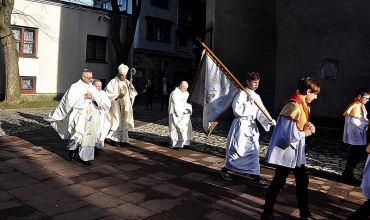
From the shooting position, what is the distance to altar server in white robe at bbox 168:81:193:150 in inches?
333

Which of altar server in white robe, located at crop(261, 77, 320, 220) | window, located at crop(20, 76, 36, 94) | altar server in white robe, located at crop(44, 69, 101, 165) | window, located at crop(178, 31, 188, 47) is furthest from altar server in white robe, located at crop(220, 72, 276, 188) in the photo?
window, located at crop(178, 31, 188, 47)

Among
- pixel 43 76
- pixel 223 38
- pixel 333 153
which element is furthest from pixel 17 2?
pixel 333 153

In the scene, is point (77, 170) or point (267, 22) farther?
point (267, 22)

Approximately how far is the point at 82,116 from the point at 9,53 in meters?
12.6

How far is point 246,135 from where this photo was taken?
562 centimetres

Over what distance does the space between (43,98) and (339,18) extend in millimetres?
17189

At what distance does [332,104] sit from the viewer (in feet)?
34.4

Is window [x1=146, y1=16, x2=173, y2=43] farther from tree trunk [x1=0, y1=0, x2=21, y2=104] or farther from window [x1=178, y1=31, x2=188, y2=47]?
tree trunk [x1=0, y1=0, x2=21, y2=104]

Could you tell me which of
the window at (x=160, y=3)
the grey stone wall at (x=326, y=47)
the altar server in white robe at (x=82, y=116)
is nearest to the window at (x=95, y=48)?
the window at (x=160, y=3)

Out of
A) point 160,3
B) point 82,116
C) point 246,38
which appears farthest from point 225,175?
point 160,3

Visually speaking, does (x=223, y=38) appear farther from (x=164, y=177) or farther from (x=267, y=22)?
(x=164, y=177)

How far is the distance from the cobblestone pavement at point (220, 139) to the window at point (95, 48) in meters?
10.4

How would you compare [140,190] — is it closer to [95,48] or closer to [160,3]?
[95,48]

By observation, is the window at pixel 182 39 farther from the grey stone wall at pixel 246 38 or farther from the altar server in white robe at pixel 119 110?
the altar server in white robe at pixel 119 110
